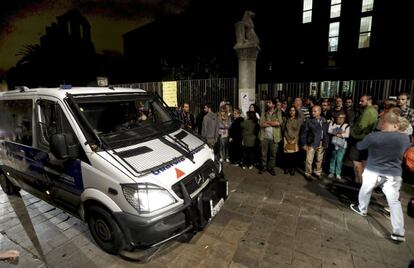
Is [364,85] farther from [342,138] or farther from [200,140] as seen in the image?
[200,140]

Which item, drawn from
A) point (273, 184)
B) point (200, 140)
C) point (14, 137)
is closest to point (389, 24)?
point (273, 184)

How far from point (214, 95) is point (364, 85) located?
Result: 6.13 m

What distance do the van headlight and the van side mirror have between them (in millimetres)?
910

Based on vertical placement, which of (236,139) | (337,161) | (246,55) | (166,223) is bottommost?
(337,161)

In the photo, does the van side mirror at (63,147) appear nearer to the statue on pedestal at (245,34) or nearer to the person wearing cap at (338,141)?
the person wearing cap at (338,141)

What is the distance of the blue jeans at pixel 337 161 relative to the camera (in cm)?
568

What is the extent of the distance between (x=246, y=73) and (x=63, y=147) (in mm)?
7343

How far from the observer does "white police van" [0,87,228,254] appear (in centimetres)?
284

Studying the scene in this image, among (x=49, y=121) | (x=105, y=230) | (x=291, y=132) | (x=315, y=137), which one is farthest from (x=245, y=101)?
(x=105, y=230)

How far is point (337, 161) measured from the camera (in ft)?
19.0

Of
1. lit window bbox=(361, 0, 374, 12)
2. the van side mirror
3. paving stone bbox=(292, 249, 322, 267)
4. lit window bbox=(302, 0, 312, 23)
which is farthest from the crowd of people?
lit window bbox=(302, 0, 312, 23)

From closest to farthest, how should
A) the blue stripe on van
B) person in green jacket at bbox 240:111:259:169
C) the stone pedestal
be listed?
the blue stripe on van < person in green jacket at bbox 240:111:259:169 < the stone pedestal

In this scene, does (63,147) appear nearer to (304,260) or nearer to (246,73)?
(304,260)

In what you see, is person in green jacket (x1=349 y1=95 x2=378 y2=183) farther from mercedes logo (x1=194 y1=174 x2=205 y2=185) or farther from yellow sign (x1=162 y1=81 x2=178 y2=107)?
yellow sign (x1=162 y1=81 x2=178 y2=107)
